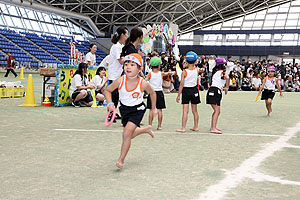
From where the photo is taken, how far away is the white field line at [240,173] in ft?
9.52

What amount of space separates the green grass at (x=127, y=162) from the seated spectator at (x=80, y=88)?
2525mm

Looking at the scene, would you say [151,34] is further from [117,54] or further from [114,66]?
[117,54]

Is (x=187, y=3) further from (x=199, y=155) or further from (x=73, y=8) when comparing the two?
(x=199, y=155)

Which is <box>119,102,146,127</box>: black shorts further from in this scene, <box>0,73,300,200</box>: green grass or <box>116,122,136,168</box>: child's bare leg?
<box>0,73,300,200</box>: green grass

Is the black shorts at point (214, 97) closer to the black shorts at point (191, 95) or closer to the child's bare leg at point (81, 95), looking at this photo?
the black shorts at point (191, 95)

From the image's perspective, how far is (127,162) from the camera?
392cm

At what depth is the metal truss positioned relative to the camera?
43062 millimetres

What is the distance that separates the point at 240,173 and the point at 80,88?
638 centimetres

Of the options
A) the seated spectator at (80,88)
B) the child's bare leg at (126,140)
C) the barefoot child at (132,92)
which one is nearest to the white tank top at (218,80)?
the barefoot child at (132,92)

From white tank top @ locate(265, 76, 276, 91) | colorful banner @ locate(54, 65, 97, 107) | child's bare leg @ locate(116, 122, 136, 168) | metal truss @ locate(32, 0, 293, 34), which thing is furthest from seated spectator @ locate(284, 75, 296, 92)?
child's bare leg @ locate(116, 122, 136, 168)

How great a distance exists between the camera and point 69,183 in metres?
3.10

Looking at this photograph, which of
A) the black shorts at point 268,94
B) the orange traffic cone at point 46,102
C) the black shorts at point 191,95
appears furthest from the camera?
the orange traffic cone at point 46,102

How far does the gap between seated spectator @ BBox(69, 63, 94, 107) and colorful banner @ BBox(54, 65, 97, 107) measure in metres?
0.22

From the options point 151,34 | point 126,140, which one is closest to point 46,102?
point 126,140
